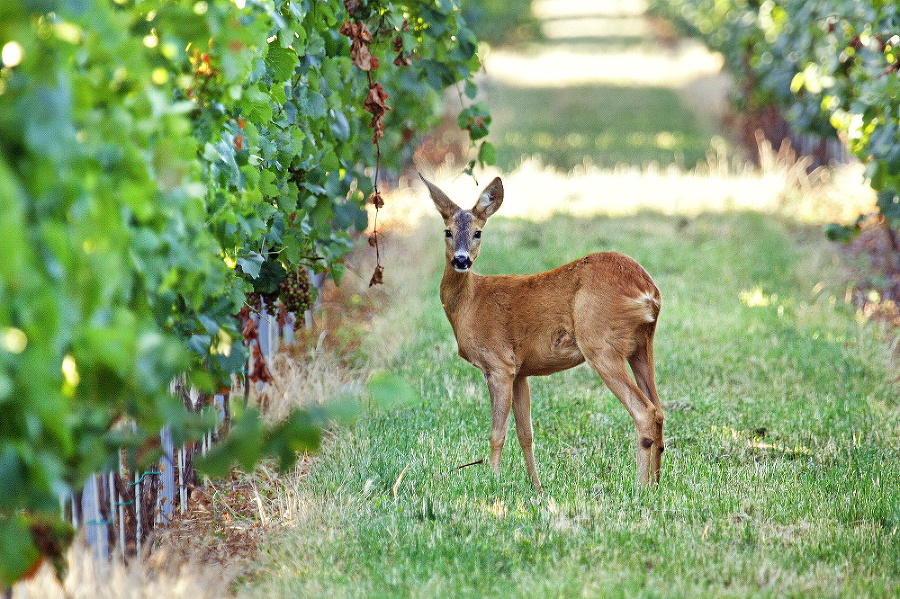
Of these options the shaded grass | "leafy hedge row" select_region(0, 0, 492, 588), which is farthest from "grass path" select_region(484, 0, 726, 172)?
"leafy hedge row" select_region(0, 0, 492, 588)

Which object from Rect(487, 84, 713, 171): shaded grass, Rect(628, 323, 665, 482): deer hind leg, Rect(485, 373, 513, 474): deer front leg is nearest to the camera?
Rect(628, 323, 665, 482): deer hind leg

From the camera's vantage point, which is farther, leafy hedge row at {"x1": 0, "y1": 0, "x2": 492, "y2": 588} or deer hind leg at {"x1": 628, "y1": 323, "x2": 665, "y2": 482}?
deer hind leg at {"x1": 628, "y1": 323, "x2": 665, "y2": 482}

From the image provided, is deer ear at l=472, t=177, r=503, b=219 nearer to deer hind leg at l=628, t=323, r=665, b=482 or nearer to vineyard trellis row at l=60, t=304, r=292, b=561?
deer hind leg at l=628, t=323, r=665, b=482

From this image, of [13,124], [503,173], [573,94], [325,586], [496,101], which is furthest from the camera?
[573,94]

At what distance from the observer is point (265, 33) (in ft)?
11.9

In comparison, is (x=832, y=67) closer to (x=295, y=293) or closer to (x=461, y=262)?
(x=461, y=262)

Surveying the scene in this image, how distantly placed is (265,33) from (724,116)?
54.1 feet

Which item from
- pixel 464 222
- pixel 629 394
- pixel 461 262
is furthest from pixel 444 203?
pixel 629 394

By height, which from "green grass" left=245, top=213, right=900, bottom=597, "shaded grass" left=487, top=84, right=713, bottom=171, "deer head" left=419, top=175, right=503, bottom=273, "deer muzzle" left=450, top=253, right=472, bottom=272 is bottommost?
"green grass" left=245, top=213, right=900, bottom=597

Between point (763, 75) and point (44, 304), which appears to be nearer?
point (44, 304)

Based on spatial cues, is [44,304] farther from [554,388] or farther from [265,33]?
[554,388]

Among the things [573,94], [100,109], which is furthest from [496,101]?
[100,109]

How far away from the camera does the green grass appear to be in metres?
3.64

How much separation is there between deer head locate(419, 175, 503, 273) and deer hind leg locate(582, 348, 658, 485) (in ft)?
2.56
